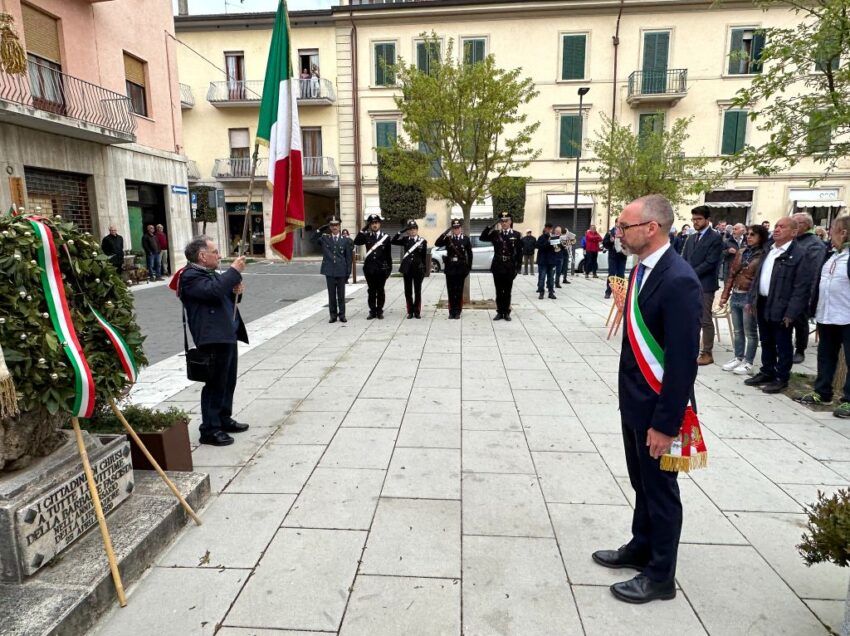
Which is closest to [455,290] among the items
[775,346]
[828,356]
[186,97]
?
[775,346]

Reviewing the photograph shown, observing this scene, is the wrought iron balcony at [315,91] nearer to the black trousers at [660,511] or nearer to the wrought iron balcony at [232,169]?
the wrought iron balcony at [232,169]

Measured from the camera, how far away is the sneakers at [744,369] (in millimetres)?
6453

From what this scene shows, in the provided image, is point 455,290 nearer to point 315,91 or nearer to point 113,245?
point 113,245

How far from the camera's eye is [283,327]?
946 centimetres

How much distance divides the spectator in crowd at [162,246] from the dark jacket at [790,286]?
17.1 metres

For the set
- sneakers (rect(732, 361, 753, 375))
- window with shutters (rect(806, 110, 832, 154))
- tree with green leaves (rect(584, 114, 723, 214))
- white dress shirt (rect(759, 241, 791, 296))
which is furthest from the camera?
tree with green leaves (rect(584, 114, 723, 214))

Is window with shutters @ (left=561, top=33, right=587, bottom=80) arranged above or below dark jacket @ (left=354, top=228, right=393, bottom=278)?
above

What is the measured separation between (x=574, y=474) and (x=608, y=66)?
2671 cm

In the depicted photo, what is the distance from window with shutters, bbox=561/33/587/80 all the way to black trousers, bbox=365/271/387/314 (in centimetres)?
2063

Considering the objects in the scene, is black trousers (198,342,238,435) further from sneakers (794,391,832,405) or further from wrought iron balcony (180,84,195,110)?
wrought iron balcony (180,84,195,110)

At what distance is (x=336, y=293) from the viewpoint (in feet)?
32.6

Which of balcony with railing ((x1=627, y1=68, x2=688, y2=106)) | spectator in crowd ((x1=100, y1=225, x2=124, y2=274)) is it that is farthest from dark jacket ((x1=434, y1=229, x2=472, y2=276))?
balcony with railing ((x1=627, y1=68, x2=688, y2=106))

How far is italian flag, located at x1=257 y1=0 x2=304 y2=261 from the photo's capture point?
3961 mm

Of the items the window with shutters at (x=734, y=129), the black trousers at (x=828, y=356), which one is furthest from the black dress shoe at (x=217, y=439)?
the window with shutters at (x=734, y=129)
